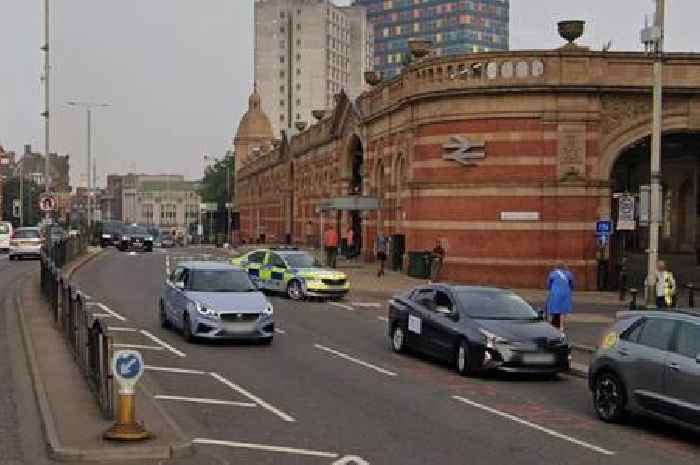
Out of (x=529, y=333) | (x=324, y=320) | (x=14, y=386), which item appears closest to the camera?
(x=14, y=386)

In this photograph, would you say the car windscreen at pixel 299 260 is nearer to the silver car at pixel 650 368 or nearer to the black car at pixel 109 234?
the silver car at pixel 650 368

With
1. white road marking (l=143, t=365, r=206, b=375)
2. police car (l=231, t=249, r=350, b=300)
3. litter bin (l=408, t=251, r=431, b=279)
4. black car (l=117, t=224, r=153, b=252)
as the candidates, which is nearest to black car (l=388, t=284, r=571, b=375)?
white road marking (l=143, t=365, r=206, b=375)

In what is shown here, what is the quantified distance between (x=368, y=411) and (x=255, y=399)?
1.58 metres

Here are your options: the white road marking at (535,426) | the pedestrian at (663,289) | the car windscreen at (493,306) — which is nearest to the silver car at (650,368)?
the white road marking at (535,426)

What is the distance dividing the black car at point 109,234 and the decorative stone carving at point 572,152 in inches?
1695

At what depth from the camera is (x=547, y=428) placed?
11.6 metres

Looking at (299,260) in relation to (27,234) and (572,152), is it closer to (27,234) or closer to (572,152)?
(572,152)

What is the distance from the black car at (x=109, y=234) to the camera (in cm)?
7031

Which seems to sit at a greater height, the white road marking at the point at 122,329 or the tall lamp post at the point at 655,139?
the tall lamp post at the point at 655,139

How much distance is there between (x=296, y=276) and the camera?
1085 inches

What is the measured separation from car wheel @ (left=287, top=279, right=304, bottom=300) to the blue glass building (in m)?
152

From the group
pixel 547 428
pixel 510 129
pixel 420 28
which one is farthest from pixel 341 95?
pixel 420 28

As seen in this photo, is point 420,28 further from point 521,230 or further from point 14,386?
point 14,386

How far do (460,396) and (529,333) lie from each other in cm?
222
